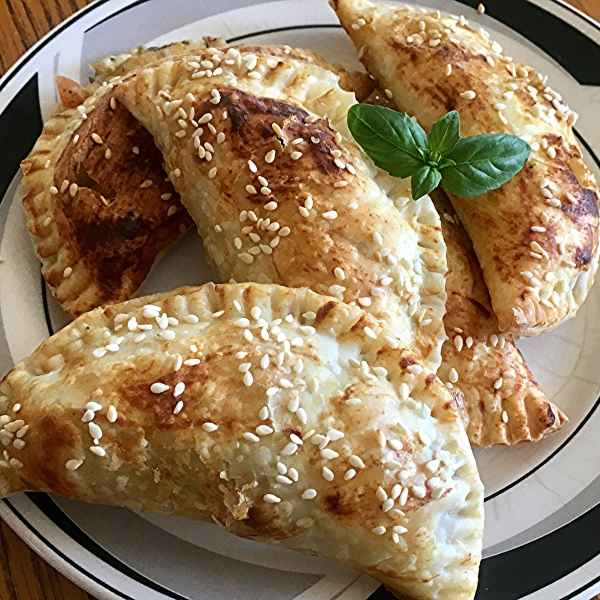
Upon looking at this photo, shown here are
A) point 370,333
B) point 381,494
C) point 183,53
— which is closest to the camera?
point 381,494

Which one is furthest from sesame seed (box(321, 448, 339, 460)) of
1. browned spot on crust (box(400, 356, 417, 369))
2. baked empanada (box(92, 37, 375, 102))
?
baked empanada (box(92, 37, 375, 102))

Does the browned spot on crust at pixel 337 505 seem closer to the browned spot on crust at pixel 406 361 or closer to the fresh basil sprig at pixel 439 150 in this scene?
the browned spot on crust at pixel 406 361

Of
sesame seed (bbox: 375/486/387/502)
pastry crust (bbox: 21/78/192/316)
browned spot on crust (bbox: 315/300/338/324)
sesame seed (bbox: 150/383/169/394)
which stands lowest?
sesame seed (bbox: 375/486/387/502)

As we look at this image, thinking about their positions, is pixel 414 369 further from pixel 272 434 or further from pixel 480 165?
pixel 480 165

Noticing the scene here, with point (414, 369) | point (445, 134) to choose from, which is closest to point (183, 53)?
point (445, 134)

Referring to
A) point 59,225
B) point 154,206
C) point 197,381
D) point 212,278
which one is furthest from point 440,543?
point 59,225

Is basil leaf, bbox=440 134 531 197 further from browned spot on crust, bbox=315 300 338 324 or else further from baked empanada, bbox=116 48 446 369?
browned spot on crust, bbox=315 300 338 324
